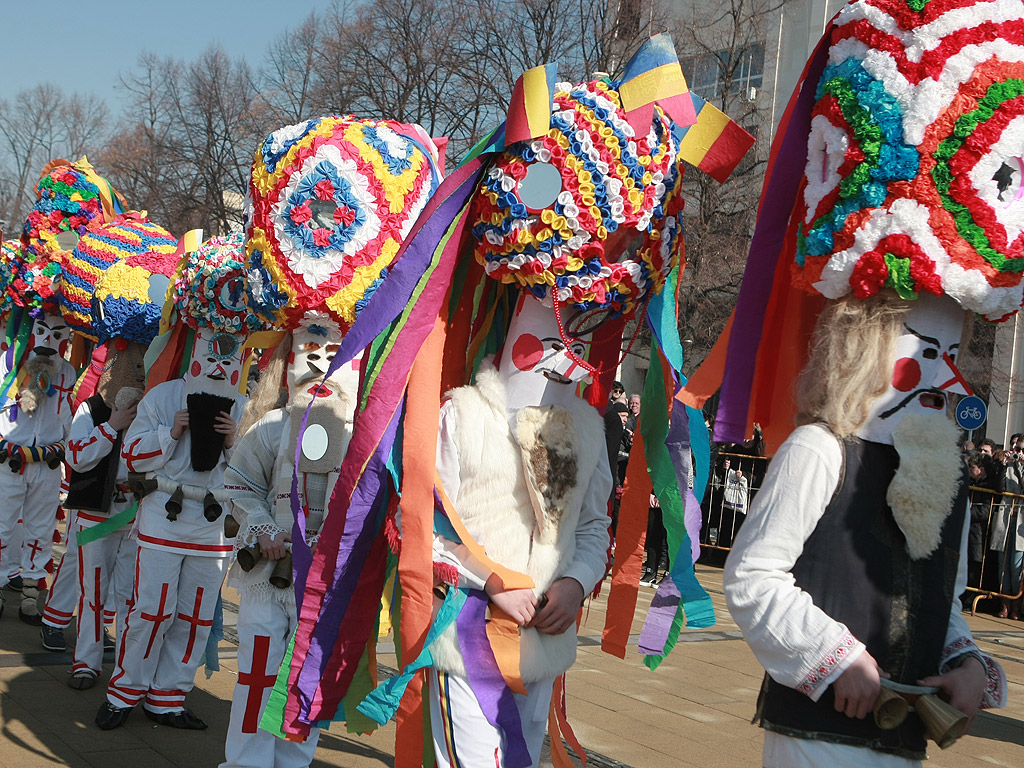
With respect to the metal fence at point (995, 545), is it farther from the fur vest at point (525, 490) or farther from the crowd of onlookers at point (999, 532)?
the fur vest at point (525, 490)

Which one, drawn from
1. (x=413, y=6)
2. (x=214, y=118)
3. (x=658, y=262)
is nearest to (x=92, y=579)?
(x=658, y=262)

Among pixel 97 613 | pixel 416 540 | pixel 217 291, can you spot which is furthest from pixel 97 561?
pixel 416 540

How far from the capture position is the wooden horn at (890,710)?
2.17 m

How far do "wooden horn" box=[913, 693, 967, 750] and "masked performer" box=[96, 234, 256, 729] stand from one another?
11.9 ft

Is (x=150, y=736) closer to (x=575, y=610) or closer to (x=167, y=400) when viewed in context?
(x=167, y=400)

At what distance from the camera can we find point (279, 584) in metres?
4.05

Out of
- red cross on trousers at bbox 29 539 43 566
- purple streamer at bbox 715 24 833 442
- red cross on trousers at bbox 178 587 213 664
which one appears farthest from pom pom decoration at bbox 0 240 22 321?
purple streamer at bbox 715 24 833 442

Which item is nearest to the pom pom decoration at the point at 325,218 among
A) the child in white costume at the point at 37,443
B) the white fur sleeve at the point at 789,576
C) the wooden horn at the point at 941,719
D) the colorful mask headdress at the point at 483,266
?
the colorful mask headdress at the point at 483,266

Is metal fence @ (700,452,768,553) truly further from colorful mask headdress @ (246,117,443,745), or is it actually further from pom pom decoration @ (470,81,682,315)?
pom pom decoration @ (470,81,682,315)

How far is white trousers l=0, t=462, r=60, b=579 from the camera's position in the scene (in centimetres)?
764

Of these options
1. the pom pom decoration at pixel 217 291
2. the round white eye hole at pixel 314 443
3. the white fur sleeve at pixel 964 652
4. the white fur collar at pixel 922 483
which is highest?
the pom pom decoration at pixel 217 291

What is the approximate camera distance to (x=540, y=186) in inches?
119

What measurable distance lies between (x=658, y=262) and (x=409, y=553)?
1153mm

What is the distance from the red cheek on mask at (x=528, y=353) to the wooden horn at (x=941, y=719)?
148 cm
